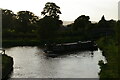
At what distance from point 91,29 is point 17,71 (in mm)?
90430

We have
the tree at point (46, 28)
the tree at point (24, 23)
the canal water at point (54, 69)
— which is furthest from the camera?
the tree at point (24, 23)

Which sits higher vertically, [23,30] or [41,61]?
[23,30]

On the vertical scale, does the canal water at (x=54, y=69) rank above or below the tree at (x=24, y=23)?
below

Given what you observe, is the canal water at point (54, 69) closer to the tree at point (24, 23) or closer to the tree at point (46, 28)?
the tree at point (46, 28)

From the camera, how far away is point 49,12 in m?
165

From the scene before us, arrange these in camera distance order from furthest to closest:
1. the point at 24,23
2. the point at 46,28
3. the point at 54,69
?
1. the point at 24,23
2. the point at 46,28
3. the point at 54,69

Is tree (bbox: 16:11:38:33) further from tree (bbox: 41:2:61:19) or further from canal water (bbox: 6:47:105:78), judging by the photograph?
canal water (bbox: 6:47:105:78)

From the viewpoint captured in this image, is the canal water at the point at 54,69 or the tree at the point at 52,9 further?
the tree at the point at 52,9

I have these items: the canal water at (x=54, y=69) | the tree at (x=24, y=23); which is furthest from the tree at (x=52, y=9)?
the canal water at (x=54, y=69)

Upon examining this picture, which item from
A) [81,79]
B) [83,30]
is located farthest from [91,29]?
[81,79]

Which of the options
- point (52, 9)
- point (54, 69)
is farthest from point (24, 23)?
point (54, 69)

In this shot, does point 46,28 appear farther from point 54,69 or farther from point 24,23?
point 54,69

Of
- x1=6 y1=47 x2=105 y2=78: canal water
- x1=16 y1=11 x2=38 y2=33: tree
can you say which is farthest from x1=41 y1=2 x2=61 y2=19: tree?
x1=6 y1=47 x2=105 y2=78: canal water

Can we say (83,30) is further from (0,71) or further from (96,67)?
(0,71)
